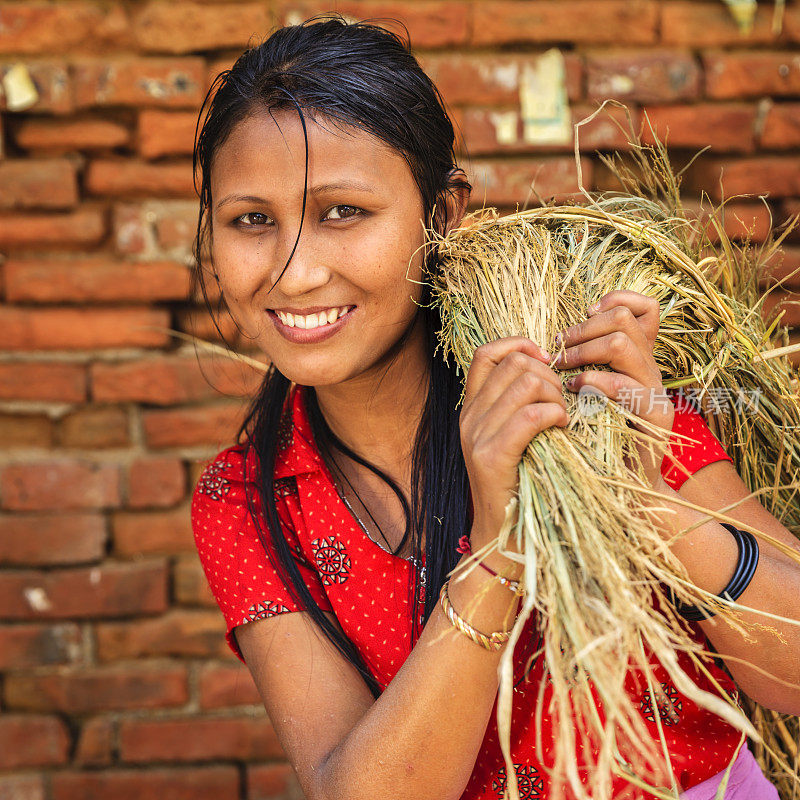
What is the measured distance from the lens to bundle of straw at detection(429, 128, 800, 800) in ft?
2.66

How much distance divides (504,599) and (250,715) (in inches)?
51.7

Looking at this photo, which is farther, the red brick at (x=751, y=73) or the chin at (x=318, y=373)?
the red brick at (x=751, y=73)

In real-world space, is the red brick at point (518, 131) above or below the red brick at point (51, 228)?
above

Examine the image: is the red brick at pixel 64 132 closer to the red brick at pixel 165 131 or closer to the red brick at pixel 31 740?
the red brick at pixel 165 131

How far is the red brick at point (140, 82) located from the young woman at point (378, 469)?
0.60m

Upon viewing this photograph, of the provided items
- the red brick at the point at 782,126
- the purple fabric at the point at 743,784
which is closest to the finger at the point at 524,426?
the purple fabric at the point at 743,784

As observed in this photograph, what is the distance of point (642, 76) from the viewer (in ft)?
6.31

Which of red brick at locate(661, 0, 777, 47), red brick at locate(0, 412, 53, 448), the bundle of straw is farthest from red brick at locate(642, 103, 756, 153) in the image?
red brick at locate(0, 412, 53, 448)

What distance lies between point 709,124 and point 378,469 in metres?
1.18

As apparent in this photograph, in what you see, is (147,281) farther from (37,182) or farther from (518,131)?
(518,131)

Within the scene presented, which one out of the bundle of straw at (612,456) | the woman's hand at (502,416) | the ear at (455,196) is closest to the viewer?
the bundle of straw at (612,456)

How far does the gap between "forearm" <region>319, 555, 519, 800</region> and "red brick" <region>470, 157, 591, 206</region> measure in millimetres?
1190

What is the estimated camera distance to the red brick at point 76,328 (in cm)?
196

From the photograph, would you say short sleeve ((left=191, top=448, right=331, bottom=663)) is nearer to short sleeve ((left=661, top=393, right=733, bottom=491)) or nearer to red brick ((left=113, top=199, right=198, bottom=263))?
short sleeve ((left=661, top=393, right=733, bottom=491))
